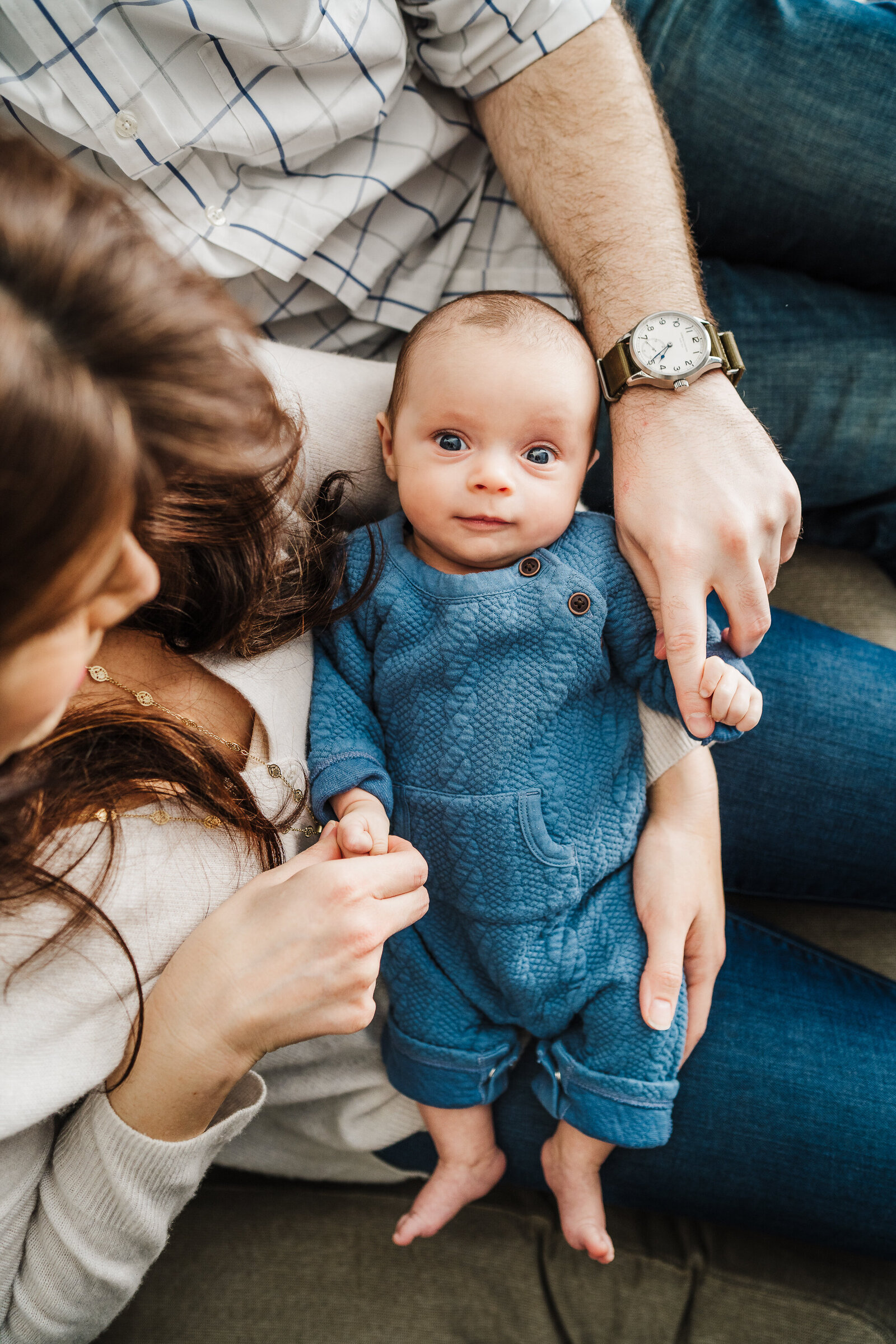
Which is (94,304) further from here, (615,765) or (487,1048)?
(487,1048)

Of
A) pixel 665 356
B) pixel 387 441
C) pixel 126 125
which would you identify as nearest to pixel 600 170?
pixel 665 356

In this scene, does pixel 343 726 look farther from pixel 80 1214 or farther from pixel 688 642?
pixel 80 1214

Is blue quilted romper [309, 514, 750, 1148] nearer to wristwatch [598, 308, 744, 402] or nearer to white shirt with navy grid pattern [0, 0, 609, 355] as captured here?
wristwatch [598, 308, 744, 402]

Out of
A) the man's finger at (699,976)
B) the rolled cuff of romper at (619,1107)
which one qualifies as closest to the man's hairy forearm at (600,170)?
the man's finger at (699,976)

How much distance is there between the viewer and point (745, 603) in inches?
33.2

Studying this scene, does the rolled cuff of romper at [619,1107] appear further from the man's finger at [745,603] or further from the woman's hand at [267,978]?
the man's finger at [745,603]

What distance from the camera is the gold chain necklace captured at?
82 centimetres

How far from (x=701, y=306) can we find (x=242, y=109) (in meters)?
0.57

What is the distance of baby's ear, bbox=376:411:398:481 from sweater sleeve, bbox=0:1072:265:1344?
0.69 metres

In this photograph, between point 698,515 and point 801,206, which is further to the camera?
point 801,206

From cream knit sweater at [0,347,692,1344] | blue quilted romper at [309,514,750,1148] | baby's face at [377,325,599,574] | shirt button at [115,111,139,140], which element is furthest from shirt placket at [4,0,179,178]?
blue quilted romper at [309,514,750,1148]

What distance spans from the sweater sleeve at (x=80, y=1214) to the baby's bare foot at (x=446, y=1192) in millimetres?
281

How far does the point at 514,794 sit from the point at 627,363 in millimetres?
482

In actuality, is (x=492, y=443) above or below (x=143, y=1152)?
above
